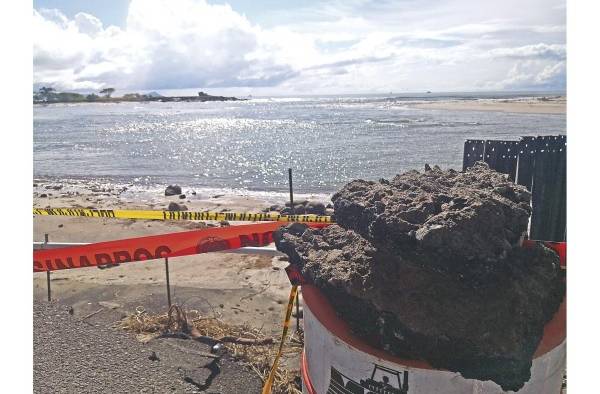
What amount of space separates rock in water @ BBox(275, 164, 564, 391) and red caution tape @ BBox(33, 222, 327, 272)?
1.97m

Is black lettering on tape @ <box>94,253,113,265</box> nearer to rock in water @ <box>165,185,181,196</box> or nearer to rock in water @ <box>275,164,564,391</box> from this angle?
rock in water @ <box>275,164,564,391</box>

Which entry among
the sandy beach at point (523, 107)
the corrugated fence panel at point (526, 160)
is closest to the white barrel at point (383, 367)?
the corrugated fence panel at point (526, 160)

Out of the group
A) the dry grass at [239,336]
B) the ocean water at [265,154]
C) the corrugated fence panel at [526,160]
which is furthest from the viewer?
the ocean water at [265,154]

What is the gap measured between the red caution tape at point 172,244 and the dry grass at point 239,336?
4.09 feet

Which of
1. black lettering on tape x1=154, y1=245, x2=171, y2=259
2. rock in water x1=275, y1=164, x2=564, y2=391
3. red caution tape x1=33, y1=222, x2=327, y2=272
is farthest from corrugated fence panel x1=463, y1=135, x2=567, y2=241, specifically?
black lettering on tape x1=154, y1=245, x2=171, y2=259

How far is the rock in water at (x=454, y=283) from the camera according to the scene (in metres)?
2.67

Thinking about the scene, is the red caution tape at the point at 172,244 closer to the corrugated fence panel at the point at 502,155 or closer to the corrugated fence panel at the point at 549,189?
the corrugated fence panel at the point at 502,155

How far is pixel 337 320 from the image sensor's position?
3170 millimetres

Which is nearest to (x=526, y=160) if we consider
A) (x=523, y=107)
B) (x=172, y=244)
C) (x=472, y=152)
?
(x=472, y=152)

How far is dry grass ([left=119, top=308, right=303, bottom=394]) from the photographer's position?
5.09 m

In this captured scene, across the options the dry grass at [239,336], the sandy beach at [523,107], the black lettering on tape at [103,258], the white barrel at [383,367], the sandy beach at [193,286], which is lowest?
the dry grass at [239,336]

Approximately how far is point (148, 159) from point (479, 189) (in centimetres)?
2815

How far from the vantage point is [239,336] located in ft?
20.0

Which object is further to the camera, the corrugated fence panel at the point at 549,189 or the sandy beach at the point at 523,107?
the sandy beach at the point at 523,107
